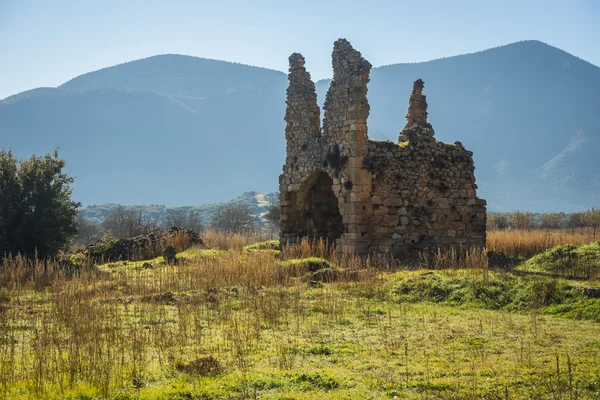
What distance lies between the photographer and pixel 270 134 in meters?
198

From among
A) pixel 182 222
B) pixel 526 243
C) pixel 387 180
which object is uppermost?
pixel 387 180

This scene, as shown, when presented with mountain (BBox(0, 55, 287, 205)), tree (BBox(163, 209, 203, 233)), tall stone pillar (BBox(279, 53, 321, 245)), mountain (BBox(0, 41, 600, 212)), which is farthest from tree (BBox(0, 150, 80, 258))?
mountain (BBox(0, 55, 287, 205))

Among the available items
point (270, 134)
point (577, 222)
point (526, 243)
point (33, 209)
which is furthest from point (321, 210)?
point (270, 134)

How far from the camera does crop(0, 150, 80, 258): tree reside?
20.8 m

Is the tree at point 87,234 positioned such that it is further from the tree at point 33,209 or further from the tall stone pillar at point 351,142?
the tall stone pillar at point 351,142

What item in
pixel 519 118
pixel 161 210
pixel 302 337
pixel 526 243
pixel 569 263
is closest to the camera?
Answer: pixel 302 337

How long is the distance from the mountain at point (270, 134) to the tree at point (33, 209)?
456 feet

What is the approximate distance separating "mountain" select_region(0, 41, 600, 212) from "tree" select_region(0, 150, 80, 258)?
139087mm

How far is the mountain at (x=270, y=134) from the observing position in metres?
162

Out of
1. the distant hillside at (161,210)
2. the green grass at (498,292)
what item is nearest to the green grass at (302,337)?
the green grass at (498,292)

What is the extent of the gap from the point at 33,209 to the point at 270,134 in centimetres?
17747

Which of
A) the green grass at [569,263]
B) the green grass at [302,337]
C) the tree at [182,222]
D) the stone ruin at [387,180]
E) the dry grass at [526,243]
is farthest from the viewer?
the tree at [182,222]

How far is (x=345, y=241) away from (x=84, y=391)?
13.4 m

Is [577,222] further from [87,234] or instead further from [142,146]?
[142,146]
